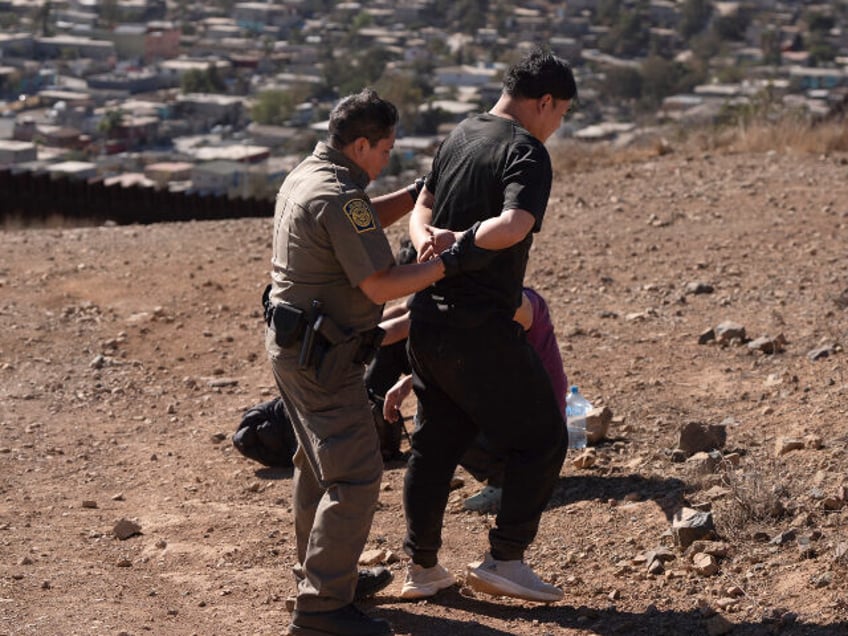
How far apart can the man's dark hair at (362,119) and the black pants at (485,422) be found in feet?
1.94

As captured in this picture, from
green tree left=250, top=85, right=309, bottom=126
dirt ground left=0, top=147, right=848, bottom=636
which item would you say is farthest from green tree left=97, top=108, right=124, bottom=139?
dirt ground left=0, top=147, right=848, bottom=636

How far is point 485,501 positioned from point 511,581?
1.04 meters

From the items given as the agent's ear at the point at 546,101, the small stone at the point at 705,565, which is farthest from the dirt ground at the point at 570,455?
the agent's ear at the point at 546,101

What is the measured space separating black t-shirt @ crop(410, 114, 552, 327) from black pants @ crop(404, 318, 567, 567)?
51 millimetres

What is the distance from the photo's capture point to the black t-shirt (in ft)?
12.7

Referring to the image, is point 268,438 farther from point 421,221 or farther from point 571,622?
point 571,622

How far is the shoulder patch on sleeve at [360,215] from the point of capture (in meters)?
3.68

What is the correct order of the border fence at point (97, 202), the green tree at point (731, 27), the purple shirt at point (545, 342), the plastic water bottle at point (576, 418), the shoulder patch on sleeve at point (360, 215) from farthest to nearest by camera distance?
the green tree at point (731, 27) → the border fence at point (97, 202) → the plastic water bottle at point (576, 418) → the purple shirt at point (545, 342) → the shoulder patch on sleeve at point (360, 215)

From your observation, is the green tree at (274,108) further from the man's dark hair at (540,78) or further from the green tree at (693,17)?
the man's dark hair at (540,78)

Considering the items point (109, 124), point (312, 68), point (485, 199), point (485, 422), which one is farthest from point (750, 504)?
point (312, 68)

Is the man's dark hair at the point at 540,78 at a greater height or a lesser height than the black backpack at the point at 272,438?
greater

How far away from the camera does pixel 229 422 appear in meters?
6.57

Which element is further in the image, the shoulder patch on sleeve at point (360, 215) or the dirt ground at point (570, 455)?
the dirt ground at point (570, 455)

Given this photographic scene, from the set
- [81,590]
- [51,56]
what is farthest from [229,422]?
[51,56]
